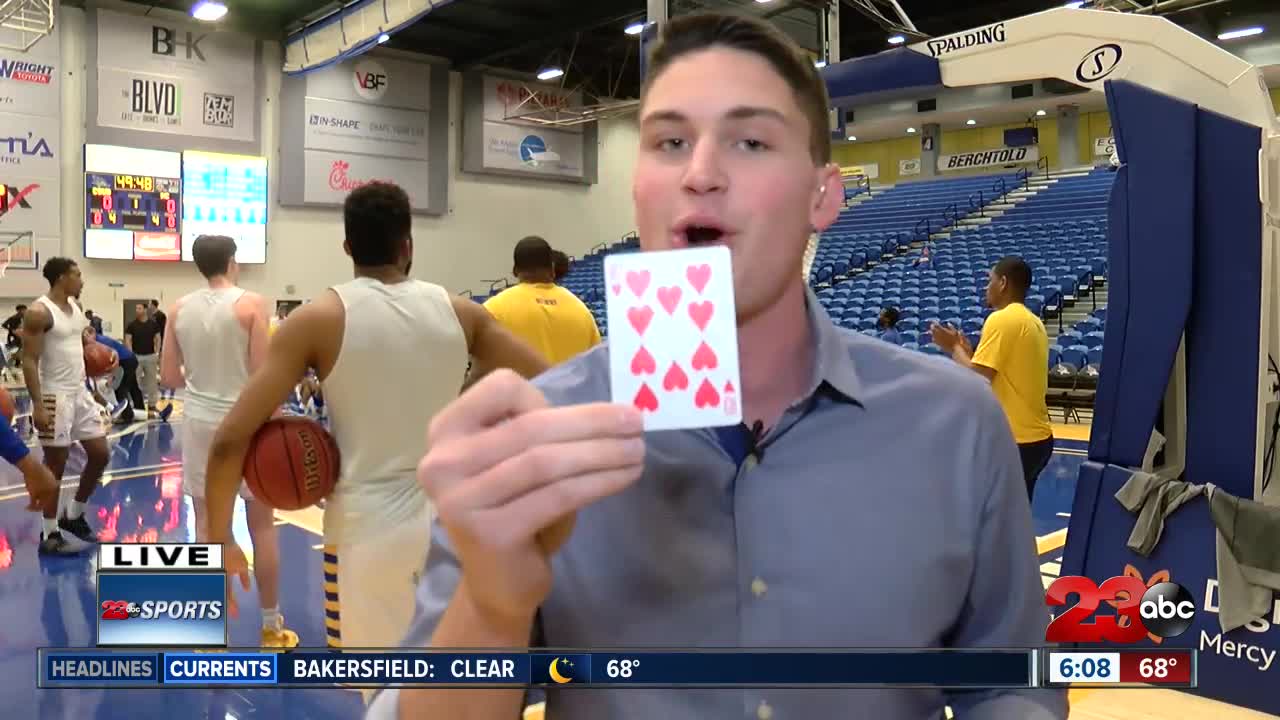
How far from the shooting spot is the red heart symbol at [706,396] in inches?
36.4

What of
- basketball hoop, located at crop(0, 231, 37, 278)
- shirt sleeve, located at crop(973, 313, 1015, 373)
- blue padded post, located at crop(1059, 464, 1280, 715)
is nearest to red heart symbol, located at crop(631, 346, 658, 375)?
blue padded post, located at crop(1059, 464, 1280, 715)

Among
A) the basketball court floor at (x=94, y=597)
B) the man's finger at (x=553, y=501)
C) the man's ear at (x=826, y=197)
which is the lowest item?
the basketball court floor at (x=94, y=597)

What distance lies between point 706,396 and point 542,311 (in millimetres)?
3219

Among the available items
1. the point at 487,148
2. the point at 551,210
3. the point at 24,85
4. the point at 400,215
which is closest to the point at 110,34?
the point at 24,85

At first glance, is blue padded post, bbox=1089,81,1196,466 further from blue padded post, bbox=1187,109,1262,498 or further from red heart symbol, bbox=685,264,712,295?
red heart symbol, bbox=685,264,712,295

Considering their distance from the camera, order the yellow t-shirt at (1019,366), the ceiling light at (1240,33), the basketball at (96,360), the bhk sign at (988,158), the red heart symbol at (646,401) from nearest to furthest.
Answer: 1. the red heart symbol at (646,401)
2. the yellow t-shirt at (1019,366)
3. the basketball at (96,360)
4. the ceiling light at (1240,33)
5. the bhk sign at (988,158)

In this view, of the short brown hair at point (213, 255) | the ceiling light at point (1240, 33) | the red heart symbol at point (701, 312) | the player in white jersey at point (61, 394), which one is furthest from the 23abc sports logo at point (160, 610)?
the ceiling light at point (1240, 33)

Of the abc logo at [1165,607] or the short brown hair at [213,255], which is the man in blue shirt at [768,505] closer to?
the abc logo at [1165,607]

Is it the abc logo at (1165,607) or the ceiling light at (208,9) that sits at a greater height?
the ceiling light at (208,9)

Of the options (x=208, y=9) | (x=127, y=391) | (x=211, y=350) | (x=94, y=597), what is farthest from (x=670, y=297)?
(x=208, y=9)

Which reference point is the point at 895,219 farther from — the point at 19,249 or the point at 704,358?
the point at 704,358

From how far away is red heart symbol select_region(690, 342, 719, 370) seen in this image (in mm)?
931

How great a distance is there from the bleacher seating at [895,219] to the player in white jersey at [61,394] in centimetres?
1272

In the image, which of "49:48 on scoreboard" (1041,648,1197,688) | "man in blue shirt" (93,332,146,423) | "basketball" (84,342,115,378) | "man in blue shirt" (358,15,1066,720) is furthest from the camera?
"man in blue shirt" (93,332,146,423)
